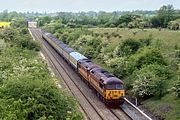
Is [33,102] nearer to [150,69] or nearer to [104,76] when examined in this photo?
[104,76]

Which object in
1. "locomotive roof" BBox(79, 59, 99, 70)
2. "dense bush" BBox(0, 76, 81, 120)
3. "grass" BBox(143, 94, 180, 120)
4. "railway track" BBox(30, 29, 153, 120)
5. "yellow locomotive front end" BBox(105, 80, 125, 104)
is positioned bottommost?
"railway track" BBox(30, 29, 153, 120)

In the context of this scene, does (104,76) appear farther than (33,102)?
Yes

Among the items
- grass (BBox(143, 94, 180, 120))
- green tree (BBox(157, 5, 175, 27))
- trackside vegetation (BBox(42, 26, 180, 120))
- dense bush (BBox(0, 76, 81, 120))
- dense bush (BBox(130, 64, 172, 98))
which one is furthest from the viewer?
green tree (BBox(157, 5, 175, 27))

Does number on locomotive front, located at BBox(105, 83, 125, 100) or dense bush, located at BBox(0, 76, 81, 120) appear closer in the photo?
dense bush, located at BBox(0, 76, 81, 120)

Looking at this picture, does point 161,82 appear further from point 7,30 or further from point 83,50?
point 7,30

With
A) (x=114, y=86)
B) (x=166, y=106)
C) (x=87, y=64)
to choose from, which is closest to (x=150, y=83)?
(x=166, y=106)

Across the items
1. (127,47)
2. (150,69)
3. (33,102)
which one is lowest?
(150,69)

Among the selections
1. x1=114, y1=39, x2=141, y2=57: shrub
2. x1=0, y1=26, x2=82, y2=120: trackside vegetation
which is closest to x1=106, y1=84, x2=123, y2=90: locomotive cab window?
x1=0, y1=26, x2=82, y2=120: trackside vegetation

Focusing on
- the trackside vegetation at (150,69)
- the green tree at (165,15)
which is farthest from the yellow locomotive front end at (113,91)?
the green tree at (165,15)

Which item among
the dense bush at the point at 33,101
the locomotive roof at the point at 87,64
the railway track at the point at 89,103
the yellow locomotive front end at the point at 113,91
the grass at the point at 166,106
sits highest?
the dense bush at the point at 33,101

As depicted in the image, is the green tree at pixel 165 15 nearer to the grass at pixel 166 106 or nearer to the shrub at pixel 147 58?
the shrub at pixel 147 58

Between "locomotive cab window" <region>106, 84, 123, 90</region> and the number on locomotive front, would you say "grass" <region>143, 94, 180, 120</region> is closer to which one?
the number on locomotive front

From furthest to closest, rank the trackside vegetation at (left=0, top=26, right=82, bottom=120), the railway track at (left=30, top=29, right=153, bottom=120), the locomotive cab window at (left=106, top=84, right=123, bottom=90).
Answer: the locomotive cab window at (left=106, top=84, right=123, bottom=90), the railway track at (left=30, top=29, right=153, bottom=120), the trackside vegetation at (left=0, top=26, right=82, bottom=120)

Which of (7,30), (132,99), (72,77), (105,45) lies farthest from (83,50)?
(132,99)
